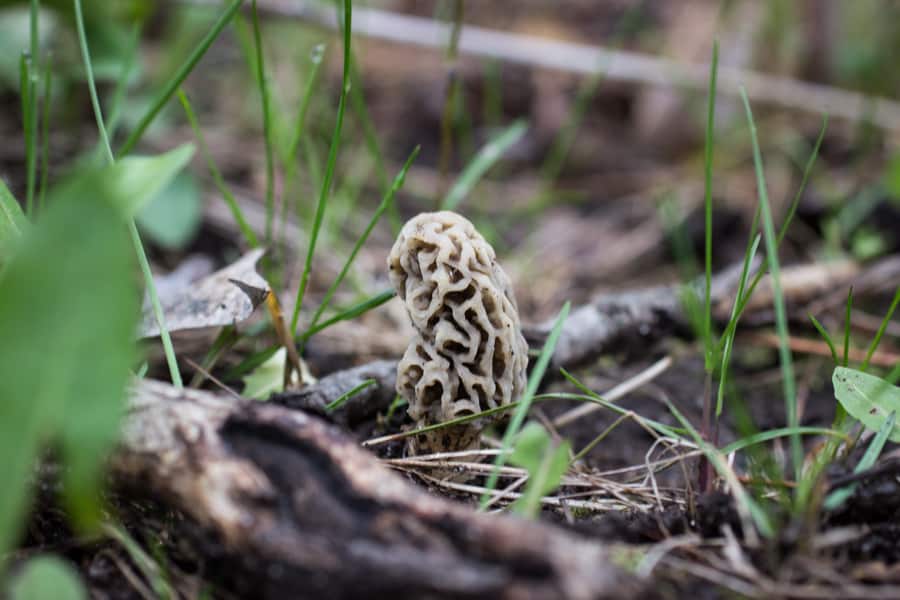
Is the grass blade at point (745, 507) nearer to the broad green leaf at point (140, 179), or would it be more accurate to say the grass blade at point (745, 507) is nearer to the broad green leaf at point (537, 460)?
the broad green leaf at point (537, 460)

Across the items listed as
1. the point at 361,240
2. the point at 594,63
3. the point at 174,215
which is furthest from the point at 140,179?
the point at 594,63

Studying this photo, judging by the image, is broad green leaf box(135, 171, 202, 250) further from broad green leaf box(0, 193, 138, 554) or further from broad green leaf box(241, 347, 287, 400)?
broad green leaf box(0, 193, 138, 554)

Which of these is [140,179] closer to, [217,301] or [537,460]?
[217,301]

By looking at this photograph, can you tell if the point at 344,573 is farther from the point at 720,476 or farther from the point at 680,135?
the point at 680,135

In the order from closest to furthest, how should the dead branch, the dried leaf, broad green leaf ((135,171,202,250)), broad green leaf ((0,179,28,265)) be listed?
broad green leaf ((0,179,28,265))
the dried leaf
broad green leaf ((135,171,202,250))
the dead branch

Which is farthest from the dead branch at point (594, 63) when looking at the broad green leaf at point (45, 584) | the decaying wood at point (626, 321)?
the broad green leaf at point (45, 584)

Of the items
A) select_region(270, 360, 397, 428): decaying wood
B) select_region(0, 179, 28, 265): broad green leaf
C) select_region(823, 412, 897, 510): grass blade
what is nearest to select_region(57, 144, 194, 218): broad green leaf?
select_region(0, 179, 28, 265): broad green leaf
